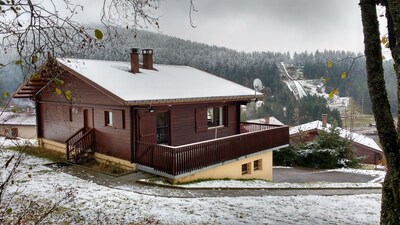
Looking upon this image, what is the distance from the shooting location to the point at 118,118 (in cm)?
1316

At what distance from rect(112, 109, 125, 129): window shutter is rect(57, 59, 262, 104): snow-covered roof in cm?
93

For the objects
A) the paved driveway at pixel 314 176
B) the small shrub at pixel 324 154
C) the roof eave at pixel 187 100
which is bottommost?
the paved driveway at pixel 314 176

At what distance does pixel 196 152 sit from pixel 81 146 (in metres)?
5.49

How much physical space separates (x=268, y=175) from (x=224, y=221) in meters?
10.2

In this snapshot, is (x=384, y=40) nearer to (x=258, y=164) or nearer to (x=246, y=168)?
(x=246, y=168)

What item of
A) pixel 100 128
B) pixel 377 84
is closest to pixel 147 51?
pixel 100 128

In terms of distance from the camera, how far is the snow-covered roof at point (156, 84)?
12.8 meters

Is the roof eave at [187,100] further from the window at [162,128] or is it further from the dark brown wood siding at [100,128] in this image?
the window at [162,128]

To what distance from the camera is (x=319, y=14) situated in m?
7.72

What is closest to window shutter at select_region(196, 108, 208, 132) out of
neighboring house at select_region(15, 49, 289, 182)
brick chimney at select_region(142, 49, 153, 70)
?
neighboring house at select_region(15, 49, 289, 182)

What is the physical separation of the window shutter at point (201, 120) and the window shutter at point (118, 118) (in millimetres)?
3804

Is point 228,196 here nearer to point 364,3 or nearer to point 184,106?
point 184,106

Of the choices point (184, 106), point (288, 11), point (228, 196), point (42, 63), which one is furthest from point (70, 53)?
point (184, 106)

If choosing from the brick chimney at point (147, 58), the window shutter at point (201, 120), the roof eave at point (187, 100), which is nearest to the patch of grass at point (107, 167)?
the roof eave at point (187, 100)
